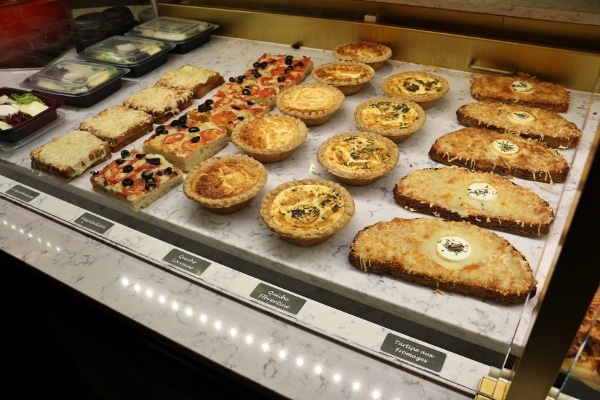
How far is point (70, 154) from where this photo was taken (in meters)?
2.95

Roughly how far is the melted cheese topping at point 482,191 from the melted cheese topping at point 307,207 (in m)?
0.64

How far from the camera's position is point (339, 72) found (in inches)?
137

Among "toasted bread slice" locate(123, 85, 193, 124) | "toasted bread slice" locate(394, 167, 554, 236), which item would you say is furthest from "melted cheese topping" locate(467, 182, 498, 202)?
"toasted bread slice" locate(123, 85, 193, 124)

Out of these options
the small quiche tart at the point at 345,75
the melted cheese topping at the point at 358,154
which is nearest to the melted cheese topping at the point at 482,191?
the melted cheese topping at the point at 358,154

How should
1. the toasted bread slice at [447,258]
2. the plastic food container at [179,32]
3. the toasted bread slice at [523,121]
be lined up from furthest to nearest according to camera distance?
the plastic food container at [179,32] < the toasted bread slice at [523,121] < the toasted bread slice at [447,258]

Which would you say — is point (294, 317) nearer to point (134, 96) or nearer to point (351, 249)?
point (351, 249)

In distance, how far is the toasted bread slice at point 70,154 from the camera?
287 centimetres

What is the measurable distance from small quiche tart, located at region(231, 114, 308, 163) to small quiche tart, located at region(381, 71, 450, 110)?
0.73 meters

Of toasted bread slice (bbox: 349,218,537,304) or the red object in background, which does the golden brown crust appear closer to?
toasted bread slice (bbox: 349,218,537,304)

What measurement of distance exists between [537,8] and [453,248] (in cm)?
187

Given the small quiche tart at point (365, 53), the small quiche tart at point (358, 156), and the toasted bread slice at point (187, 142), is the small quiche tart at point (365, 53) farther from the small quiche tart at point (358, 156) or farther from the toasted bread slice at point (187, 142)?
the toasted bread slice at point (187, 142)

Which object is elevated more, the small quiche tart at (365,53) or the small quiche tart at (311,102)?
the small quiche tart at (365,53)

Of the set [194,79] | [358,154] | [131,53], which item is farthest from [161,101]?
[358,154]

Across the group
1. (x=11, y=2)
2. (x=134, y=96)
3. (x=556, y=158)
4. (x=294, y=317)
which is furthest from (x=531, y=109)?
(x=11, y=2)
